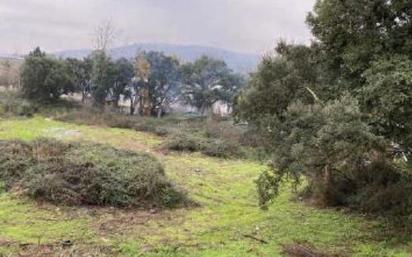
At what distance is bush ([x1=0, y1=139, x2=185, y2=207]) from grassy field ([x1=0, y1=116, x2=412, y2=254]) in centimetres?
46

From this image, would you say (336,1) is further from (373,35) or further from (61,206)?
(61,206)

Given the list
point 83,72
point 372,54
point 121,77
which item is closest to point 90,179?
point 372,54

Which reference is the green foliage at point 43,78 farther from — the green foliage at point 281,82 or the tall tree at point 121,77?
the green foliage at point 281,82

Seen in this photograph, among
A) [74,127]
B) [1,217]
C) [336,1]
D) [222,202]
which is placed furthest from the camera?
[74,127]

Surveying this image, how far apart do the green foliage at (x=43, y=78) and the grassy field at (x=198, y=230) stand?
94.7ft

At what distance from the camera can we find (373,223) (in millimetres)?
14992

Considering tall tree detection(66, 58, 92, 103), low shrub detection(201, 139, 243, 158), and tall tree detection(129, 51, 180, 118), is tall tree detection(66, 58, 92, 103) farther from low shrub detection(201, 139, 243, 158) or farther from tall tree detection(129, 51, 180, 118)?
low shrub detection(201, 139, 243, 158)

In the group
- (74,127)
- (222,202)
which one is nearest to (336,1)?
(222,202)

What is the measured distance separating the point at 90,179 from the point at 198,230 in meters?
3.96

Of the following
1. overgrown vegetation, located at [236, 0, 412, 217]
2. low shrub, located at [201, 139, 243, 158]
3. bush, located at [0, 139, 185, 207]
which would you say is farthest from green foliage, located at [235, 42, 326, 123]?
low shrub, located at [201, 139, 243, 158]

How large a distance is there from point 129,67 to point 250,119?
3600 centimetres

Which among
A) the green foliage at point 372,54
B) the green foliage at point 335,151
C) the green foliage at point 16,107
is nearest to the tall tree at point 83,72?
the green foliage at point 16,107

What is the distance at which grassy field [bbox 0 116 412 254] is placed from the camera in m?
12.0

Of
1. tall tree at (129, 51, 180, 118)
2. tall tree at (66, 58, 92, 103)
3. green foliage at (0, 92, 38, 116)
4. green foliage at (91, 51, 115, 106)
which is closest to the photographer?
green foliage at (0, 92, 38, 116)
